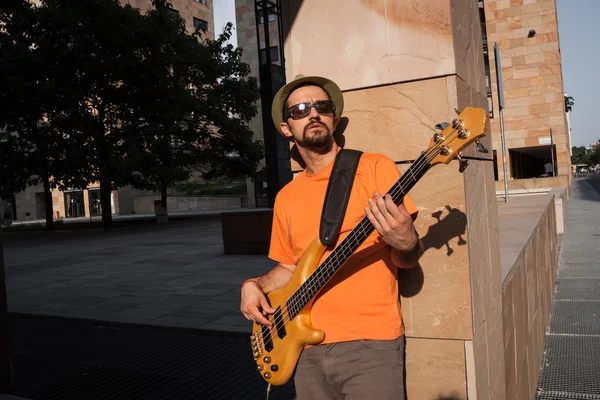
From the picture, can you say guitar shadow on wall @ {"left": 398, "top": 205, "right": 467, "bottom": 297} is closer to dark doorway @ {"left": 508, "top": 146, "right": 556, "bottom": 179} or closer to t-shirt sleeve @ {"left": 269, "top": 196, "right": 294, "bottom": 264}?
t-shirt sleeve @ {"left": 269, "top": 196, "right": 294, "bottom": 264}

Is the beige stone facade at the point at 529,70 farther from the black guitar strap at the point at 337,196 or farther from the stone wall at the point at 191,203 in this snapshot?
the black guitar strap at the point at 337,196

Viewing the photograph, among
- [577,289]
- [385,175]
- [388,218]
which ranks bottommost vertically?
[577,289]

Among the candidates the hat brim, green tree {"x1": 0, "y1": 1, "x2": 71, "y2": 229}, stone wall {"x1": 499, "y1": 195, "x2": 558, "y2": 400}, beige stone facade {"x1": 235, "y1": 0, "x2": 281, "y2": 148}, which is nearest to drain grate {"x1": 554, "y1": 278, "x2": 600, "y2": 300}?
stone wall {"x1": 499, "y1": 195, "x2": 558, "y2": 400}

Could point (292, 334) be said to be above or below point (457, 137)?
below

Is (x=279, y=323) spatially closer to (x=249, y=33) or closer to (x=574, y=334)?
(x=574, y=334)

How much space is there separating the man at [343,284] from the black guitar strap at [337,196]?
3 centimetres

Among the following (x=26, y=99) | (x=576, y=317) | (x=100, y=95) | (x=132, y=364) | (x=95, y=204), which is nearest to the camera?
(x=132, y=364)

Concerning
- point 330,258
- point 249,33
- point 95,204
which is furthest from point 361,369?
point 95,204

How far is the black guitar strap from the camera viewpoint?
203cm

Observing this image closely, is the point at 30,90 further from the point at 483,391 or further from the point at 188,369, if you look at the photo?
the point at 483,391

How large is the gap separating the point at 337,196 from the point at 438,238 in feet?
1.92

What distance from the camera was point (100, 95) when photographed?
22578 mm

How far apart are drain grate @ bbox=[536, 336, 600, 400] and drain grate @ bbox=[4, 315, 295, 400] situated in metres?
2.09

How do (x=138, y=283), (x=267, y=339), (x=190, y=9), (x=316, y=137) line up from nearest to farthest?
(x=316, y=137) → (x=267, y=339) → (x=138, y=283) → (x=190, y=9)
